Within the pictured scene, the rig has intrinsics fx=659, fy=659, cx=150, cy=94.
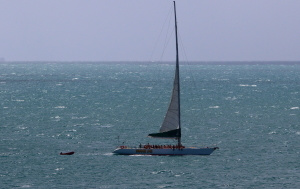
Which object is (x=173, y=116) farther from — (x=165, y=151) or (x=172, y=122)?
(x=165, y=151)

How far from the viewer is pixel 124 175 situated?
72.7 metres

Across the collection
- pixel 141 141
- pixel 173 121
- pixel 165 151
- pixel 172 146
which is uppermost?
pixel 173 121

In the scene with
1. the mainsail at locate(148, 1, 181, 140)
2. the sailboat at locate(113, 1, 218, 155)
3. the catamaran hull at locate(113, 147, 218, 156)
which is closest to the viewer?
the catamaran hull at locate(113, 147, 218, 156)

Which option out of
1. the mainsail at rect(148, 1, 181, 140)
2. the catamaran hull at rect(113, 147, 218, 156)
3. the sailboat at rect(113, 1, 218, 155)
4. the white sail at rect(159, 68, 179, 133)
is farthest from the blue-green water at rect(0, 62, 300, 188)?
the white sail at rect(159, 68, 179, 133)

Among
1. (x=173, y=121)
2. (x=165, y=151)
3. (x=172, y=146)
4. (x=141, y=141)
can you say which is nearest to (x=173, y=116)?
(x=173, y=121)

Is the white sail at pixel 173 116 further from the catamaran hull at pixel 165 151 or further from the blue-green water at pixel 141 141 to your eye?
the blue-green water at pixel 141 141

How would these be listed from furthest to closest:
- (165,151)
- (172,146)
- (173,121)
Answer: (173,121) < (172,146) < (165,151)

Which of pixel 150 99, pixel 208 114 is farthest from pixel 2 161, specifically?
pixel 150 99

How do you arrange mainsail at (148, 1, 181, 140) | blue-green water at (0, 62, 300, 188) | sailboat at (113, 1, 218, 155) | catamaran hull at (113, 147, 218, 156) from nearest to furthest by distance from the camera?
blue-green water at (0, 62, 300, 188) → catamaran hull at (113, 147, 218, 156) → sailboat at (113, 1, 218, 155) → mainsail at (148, 1, 181, 140)

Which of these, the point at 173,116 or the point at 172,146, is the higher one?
the point at 173,116

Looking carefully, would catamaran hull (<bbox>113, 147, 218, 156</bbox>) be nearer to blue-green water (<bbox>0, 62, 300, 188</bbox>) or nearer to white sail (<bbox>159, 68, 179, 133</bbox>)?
blue-green water (<bbox>0, 62, 300, 188</bbox>)

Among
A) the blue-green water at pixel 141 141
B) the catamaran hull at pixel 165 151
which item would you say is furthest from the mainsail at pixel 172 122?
the blue-green water at pixel 141 141

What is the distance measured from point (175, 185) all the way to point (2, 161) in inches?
960

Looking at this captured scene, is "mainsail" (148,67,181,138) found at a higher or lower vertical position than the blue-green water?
higher
